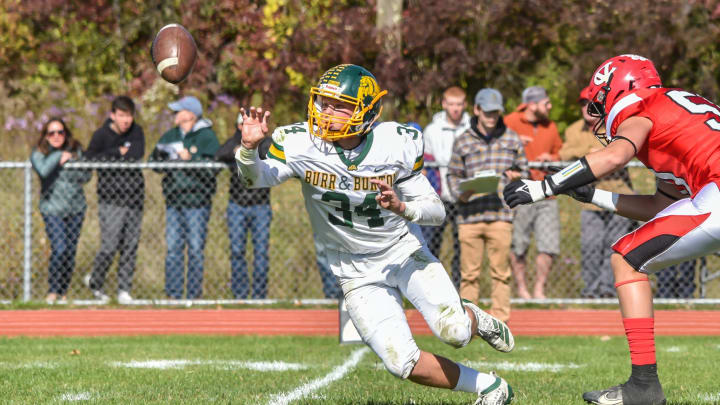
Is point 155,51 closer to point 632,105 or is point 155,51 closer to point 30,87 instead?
point 632,105

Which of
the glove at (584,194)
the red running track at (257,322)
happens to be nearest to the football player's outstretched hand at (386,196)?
the glove at (584,194)

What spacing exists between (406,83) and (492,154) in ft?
23.3

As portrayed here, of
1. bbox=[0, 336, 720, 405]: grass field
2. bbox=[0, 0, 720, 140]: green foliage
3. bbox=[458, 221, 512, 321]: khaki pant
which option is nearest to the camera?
bbox=[0, 336, 720, 405]: grass field

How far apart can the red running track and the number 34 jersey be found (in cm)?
406

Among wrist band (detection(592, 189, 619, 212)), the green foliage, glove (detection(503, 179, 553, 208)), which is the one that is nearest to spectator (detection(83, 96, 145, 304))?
the green foliage

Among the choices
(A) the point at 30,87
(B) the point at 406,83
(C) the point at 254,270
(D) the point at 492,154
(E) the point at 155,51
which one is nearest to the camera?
(E) the point at 155,51

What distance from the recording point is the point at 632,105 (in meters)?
4.77

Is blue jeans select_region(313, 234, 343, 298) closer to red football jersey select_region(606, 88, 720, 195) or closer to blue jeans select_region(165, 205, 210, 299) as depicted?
blue jeans select_region(165, 205, 210, 299)

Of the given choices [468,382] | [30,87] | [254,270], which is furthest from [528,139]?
[30,87]

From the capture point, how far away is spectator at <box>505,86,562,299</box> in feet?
33.3

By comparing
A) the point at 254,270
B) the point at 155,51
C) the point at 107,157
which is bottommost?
the point at 254,270

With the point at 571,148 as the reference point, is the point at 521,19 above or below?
above

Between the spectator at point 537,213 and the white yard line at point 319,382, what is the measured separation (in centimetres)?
289

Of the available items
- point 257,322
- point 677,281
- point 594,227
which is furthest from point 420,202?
point 677,281
